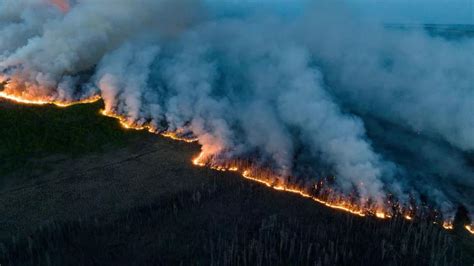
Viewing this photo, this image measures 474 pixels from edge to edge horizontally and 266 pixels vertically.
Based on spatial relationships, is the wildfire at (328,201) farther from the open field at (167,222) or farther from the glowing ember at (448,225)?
the open field at (167,222)

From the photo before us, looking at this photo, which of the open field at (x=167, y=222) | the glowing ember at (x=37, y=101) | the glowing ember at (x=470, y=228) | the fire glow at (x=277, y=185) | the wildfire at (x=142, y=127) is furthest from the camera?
the glowing ember at (x=37, y=101)

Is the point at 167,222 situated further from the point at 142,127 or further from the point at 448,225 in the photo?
the point at 448,225

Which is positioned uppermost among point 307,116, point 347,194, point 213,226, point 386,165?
point 307,116

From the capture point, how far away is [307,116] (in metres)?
44.2

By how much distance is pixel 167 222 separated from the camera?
105 feet

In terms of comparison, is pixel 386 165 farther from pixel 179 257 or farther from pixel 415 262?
pixel 179 257

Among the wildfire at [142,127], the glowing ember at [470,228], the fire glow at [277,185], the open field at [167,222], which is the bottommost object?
the open field at [167,222]

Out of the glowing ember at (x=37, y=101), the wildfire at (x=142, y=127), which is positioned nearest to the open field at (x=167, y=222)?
the wildfire at (x=142, y=127)

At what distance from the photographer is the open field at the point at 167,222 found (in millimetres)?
28594

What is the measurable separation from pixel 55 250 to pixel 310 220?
53.9 feet

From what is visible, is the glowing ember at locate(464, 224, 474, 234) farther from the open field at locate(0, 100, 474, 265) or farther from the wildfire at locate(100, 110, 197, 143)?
the wildfire at locate(100, 110, 197, 143)

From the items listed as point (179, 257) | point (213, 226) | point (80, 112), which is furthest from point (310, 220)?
point (80, 112)

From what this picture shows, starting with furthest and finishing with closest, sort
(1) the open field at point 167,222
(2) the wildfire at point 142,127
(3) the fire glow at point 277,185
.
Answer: (2) the wildfire at point 142,127, (3) the fire glow at point 277,185, (1) the open field at point 167,222

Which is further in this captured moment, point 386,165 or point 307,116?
point 307,116
